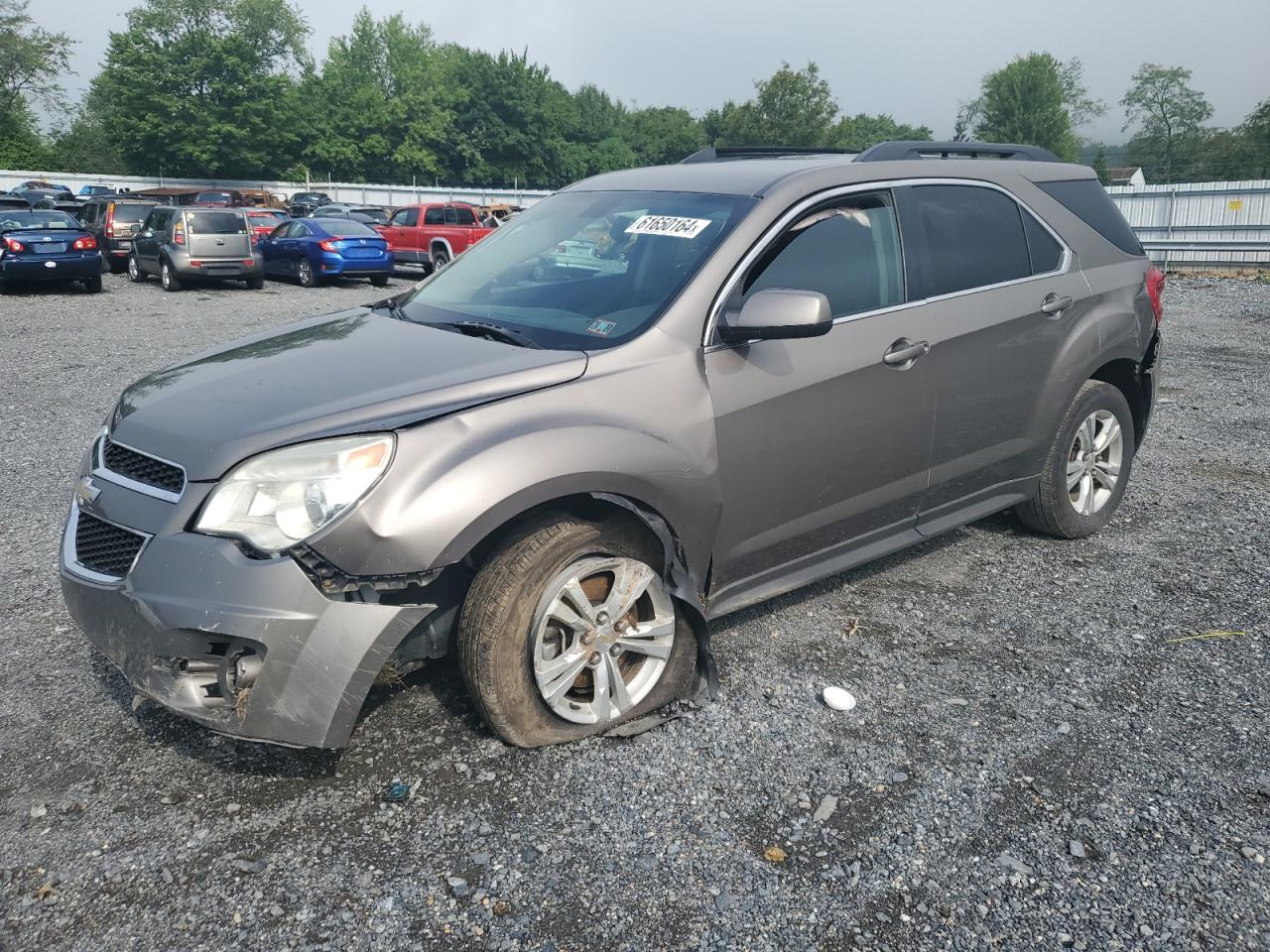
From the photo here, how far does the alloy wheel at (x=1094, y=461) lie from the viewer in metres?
4.97

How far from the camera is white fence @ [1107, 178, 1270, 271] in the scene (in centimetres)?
2045

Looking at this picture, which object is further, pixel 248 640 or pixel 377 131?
pixel 377 131

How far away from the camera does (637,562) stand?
3248 millimetres

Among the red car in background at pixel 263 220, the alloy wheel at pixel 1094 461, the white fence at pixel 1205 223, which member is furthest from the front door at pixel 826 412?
the red car in background at pixel 263 220

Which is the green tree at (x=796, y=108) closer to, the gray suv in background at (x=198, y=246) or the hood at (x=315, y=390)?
the gray suv in background at (x=198, y=246)

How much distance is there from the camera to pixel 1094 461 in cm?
509

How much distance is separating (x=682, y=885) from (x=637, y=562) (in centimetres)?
99

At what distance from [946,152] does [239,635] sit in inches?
144

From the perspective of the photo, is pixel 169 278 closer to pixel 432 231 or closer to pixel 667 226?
pixel 432 231

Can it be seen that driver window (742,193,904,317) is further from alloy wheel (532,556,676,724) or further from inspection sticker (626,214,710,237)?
alloy wheel (532,556,676,724)

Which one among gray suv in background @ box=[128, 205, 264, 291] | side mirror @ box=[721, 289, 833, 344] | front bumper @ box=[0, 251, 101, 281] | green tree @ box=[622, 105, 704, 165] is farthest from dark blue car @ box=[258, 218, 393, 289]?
green tree @ box=[622, 105, 704, 165]

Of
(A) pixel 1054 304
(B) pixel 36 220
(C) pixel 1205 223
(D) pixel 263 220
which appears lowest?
(A) pixel 1054 304

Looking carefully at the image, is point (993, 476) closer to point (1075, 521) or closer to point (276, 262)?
point (1075, 521)

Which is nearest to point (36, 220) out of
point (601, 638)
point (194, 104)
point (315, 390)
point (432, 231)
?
point (432, 231)
